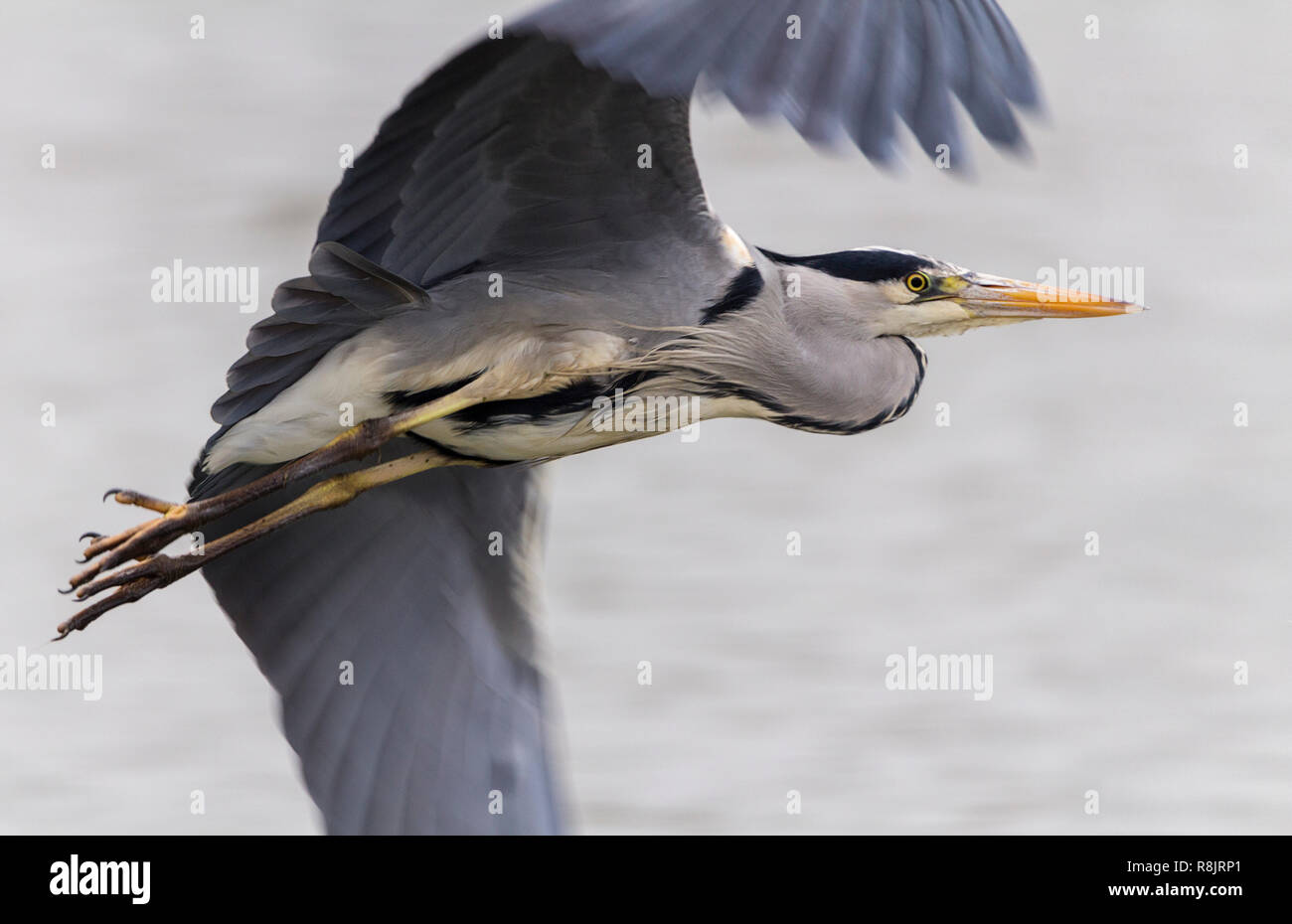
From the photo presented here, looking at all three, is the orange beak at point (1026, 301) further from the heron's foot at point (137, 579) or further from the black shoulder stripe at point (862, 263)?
the heron's foot at point (137, 579)

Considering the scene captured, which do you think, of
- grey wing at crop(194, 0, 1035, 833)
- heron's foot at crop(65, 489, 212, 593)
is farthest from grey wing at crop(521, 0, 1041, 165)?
heron's foot at crop(65, 489, 212, 593)

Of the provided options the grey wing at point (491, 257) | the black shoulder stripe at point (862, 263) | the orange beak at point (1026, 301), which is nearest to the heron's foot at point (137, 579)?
the grey wing at point (491, 257)

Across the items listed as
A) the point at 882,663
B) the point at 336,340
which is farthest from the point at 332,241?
the point at 882,663

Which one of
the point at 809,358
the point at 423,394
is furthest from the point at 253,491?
the point at 809,358

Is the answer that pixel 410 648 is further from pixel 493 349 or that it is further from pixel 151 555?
pixel 493 349

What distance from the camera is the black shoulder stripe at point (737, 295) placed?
3.87m

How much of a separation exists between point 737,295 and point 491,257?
51cm

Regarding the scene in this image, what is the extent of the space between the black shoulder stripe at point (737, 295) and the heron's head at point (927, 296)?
183mm

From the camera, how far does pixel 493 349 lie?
3.90 m

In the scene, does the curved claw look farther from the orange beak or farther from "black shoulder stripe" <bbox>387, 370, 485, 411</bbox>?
the orange beak

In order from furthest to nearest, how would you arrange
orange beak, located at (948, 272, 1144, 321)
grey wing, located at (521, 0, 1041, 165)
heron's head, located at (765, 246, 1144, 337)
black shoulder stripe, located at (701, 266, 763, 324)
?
orange beak, located at (948, 272, 1144, 321), heron's head, located at (765, 246, 1144, 337), black shoulder stripe, located at (701, 266, 763, 324), grey wing, located at (521, 0, 1041, 165)

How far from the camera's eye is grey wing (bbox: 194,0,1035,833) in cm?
298

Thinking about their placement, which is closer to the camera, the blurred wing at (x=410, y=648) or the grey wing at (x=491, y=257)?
the grey wing at (x=491, y=257)

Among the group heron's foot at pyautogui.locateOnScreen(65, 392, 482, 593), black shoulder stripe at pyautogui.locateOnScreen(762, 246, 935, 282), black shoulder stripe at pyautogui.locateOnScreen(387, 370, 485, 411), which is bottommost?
heron's foot at pyautogui.locateOnScreen(65, 392, 482, 593)
